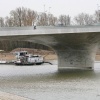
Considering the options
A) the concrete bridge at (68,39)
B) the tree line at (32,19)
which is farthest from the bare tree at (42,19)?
the concrete bridge at (68,39)

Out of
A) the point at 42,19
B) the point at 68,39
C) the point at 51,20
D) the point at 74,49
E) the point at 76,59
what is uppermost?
the point at 42,19

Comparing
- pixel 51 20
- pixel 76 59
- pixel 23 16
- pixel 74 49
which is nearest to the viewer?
pixel 74 49

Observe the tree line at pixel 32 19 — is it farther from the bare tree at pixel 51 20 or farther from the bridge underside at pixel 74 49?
the bridge underside at pixel 74 49

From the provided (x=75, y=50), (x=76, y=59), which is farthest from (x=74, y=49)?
(x=76, y=59)

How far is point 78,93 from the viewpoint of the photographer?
25.3 m

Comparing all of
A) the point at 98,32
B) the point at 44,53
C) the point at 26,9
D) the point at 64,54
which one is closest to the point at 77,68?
the point at 64,54

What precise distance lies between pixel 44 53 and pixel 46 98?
227 ft

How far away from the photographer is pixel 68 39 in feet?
146

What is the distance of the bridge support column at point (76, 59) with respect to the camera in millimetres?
49581

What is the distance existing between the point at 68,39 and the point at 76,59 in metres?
6.38

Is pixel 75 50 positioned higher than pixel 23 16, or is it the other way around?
pixel 23 16

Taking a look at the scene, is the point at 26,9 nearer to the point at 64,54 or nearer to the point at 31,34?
the point at 64,54

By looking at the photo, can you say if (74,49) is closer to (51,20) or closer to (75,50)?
(75,50)

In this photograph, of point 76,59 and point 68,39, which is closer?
point 68,39
